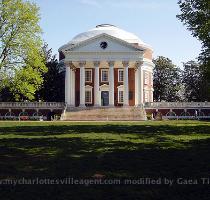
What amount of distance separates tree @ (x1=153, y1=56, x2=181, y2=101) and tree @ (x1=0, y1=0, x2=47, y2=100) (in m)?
60.6

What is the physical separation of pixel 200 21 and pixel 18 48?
61.3 feet

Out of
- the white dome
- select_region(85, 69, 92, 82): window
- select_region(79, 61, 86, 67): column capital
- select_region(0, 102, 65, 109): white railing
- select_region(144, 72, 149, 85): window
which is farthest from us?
the white dome

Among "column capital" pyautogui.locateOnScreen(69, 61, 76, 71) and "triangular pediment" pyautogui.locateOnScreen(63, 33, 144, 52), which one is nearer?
"triangular pediment" pyautogui.locateOnScreen(63, 33, 144, 52)

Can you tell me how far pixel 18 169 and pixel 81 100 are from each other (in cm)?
5735

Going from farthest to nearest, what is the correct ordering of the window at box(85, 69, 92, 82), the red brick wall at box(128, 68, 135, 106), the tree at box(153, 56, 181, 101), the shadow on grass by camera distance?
the tree at box(153, 56, 181, 101)
the window at box(85, 69, 92, 82)
the red brick wall at box(128, 68, 135, 106)
the shadow on grass

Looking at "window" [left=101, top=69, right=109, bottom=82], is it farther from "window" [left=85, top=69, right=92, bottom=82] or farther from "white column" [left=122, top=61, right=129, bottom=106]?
"white column" [left=122, top=61, right=129, bottom=106]

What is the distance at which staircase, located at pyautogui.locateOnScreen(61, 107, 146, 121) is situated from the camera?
2304 inches

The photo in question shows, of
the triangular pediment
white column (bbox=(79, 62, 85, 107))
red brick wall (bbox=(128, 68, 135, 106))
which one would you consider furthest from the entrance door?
the triangular pediment

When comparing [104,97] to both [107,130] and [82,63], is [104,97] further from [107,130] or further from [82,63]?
[107,130]

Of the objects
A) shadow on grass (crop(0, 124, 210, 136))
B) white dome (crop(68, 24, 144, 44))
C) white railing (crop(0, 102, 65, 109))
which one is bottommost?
shadow on grass (crop(0, 124, 210, 136))

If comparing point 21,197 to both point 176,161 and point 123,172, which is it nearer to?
point 123,172

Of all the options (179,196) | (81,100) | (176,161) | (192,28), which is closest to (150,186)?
(179,196)

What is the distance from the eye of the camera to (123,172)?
10.5 meters

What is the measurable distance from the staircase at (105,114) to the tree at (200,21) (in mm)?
30275
